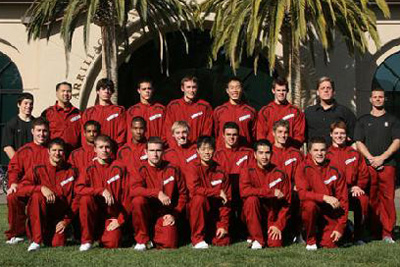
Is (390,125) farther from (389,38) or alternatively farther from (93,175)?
(389,38)

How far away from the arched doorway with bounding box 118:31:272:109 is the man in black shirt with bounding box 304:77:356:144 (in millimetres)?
9277

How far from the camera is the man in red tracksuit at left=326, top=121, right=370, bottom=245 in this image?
25.5ft

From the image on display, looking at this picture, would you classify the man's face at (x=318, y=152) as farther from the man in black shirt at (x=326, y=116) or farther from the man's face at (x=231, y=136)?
the man's face at (x=231, y=136)

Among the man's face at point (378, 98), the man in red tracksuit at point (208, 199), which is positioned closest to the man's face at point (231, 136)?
the man in red tracksuit at point (208, 199)

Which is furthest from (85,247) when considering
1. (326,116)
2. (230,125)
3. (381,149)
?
(381,149)

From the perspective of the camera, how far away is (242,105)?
866 cm

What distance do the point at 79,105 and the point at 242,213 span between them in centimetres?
1008

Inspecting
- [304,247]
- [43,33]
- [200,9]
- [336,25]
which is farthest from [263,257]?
[43,33]

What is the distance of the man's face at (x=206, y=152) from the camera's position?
7.54m

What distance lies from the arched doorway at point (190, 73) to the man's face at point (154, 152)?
10212mm

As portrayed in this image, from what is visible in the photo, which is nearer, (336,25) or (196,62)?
(336,25)

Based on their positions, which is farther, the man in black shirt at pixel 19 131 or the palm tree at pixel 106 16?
the palm tree at pixel 106 16

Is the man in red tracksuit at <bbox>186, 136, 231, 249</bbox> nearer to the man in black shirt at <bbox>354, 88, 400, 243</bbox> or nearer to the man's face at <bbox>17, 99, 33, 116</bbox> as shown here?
the man in black shirt at <bbox>354, 88, 400, 243</bbox>

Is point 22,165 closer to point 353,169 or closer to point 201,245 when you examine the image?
point 201,245
